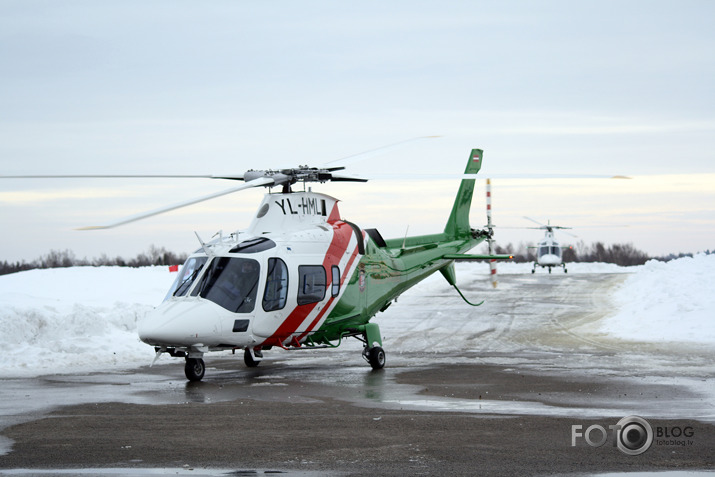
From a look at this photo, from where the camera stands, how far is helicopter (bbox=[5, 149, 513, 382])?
14.4 meters

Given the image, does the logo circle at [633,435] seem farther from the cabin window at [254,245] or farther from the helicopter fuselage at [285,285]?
the cabin window at [254,245]

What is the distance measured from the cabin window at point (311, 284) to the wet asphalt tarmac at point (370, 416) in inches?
56.0

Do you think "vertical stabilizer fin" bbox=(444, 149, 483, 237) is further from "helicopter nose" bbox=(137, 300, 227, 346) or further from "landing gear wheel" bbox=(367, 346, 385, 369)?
"helicopter nose" bbox=(137, 300, 227, 346)

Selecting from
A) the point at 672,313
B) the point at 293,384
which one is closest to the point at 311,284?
the point at 293,384

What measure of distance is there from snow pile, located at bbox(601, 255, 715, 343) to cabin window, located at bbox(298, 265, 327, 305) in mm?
9153

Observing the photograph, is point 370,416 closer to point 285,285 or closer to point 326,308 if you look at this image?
point 285,285

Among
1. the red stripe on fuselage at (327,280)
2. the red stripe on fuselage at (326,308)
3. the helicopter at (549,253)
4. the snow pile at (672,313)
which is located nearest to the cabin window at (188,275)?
the red stripe on fuselage at (327,280)

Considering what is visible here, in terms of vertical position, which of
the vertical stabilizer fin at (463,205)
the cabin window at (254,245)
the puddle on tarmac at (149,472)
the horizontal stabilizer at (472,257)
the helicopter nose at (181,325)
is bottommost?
the puddle on tarmac at (149,472)

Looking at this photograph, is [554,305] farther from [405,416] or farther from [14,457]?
[14,457]

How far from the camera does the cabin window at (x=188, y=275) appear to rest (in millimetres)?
14855

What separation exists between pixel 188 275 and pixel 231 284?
33.6 inches

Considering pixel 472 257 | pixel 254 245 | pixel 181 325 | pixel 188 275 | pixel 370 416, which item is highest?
pixel 254 245

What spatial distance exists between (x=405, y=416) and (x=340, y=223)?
734 centimetres

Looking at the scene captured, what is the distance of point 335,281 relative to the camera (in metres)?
16.6
